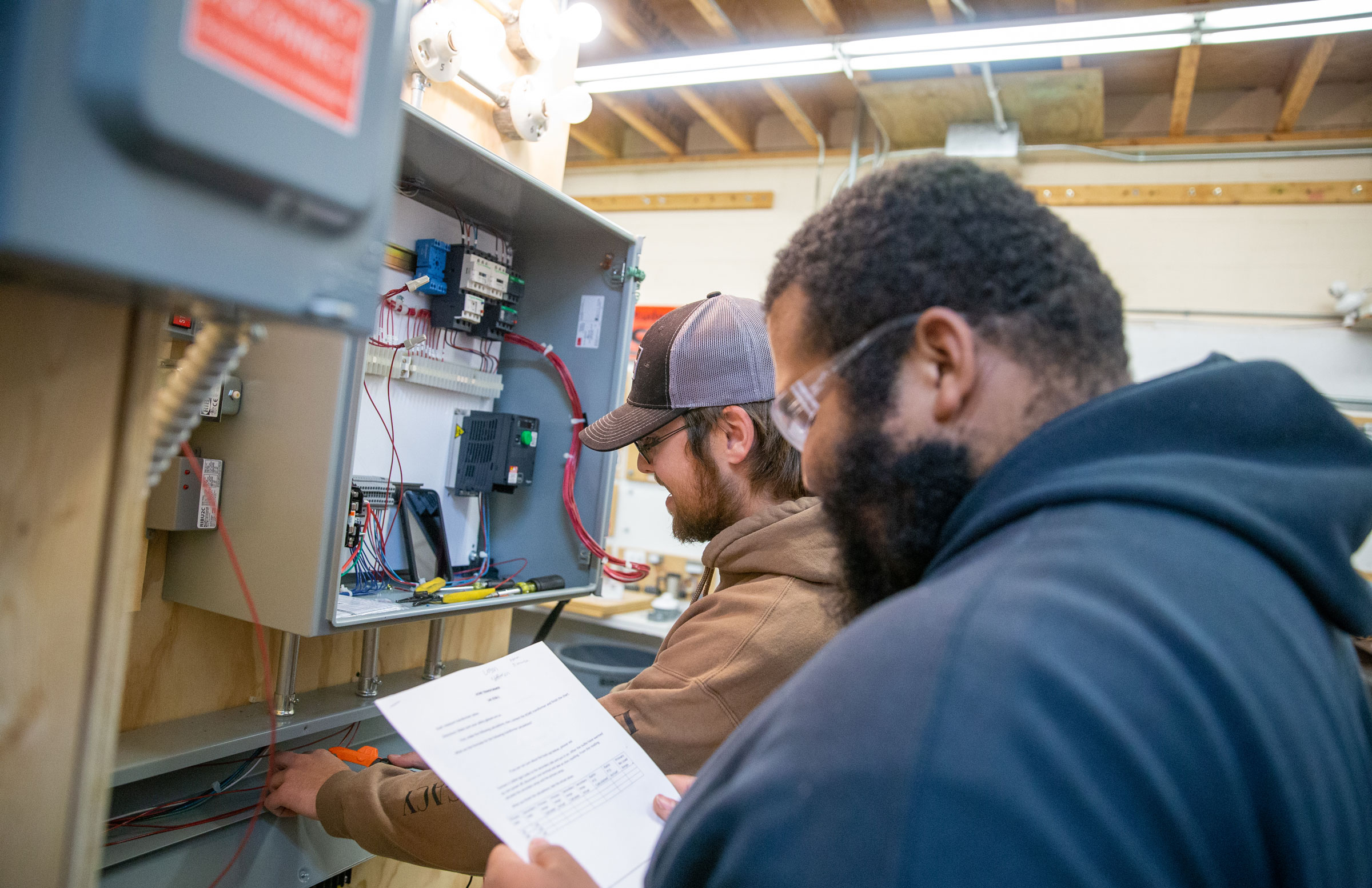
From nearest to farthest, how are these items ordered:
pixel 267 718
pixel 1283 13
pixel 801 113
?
pixel 267 718 → pixel 1283 13 → pixel 801 113

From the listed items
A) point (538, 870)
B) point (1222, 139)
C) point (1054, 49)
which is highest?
point (1222, 139)

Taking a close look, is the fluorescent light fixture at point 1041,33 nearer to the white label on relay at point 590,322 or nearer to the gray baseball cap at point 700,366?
the white label on relay at point 590,322

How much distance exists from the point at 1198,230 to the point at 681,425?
127 inches

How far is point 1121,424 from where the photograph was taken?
1.96 feet

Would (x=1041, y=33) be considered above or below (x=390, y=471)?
above

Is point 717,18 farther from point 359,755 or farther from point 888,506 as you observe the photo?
point 888,506

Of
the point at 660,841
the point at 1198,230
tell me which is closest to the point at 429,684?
the point at 660,841

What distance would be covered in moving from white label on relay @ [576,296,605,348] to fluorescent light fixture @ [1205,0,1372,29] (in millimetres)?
1970

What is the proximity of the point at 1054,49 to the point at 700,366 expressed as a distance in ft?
6.13

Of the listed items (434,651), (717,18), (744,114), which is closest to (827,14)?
(717,18)

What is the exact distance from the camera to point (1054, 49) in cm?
257

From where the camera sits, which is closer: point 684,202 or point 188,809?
point 188,809

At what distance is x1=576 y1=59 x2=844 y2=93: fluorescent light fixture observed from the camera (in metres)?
2.97

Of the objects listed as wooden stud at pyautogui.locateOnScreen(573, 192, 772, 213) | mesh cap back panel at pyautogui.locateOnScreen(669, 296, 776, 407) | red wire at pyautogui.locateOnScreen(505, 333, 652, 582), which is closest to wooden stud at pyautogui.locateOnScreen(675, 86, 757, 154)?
wooden stud at pyautogui.locateOnScreen(573, 192, 772, 213)
